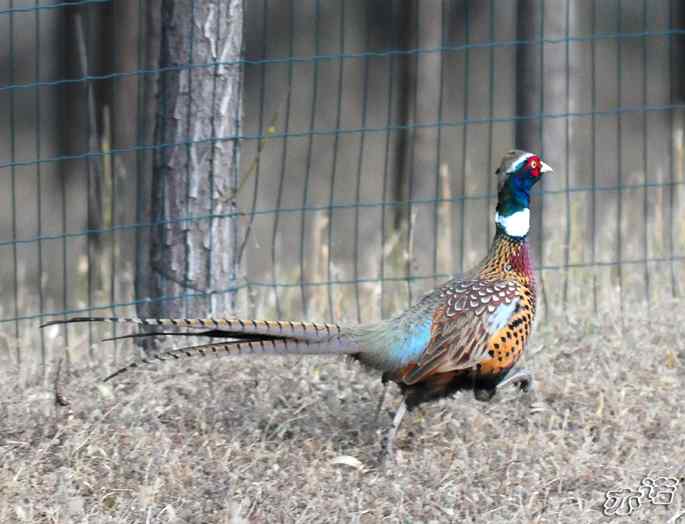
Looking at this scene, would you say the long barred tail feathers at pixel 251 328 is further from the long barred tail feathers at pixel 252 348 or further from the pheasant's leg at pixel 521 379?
the pheasant's leg at pixel 521 379

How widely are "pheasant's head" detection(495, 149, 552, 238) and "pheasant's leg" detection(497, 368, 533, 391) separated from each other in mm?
619

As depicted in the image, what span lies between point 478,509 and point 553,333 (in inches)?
75.0

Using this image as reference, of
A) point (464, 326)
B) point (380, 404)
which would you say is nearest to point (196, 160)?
point (380, 404)

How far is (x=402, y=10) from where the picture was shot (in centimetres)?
1102

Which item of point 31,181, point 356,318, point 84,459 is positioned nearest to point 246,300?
point 356,318

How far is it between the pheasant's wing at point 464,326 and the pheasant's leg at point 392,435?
12cm

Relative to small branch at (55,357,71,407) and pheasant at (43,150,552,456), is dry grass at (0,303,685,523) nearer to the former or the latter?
small branch at (55,357,71,407)

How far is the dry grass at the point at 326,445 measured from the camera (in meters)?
5.23

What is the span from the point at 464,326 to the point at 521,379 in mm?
660

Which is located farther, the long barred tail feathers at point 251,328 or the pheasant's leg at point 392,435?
the pheasant's leg at point 392,435

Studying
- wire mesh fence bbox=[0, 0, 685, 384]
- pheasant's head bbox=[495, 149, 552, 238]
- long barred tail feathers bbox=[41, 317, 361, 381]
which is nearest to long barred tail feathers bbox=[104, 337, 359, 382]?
long barred tail feathers bbox=[41, 317, 361, 381]

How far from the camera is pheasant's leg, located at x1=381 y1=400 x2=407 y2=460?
18.4 ft

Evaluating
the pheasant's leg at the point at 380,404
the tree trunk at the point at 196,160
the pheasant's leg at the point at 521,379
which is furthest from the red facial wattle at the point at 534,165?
the tree trunk at the point at 196,160

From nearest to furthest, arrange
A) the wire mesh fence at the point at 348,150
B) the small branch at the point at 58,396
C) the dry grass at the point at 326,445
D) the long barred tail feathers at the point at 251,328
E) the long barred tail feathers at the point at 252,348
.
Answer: the dry grass at the point at 326,445 < the long barred tail feathers at the point at 251,328 < the long barred tail feathers at the point at 252,348 < the small branch at the point at 58,396 < the wire mesh fence at the point at 348,150
